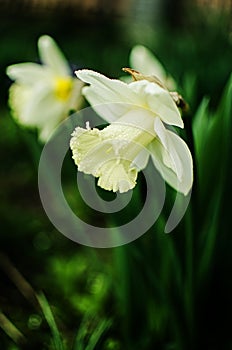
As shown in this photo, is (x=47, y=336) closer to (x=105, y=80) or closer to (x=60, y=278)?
(x=60, y=278)

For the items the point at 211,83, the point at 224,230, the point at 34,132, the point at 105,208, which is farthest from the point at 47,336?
the point at 211,83

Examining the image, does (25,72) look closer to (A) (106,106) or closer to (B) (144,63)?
(B) (144,63)

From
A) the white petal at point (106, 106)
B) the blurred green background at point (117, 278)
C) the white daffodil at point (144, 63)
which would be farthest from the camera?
the white daffodil at point (144, 63)

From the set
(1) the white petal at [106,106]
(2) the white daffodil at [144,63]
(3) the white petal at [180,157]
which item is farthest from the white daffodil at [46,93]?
(3) the white petal at [180,157]

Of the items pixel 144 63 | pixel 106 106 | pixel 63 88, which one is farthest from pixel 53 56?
pixel 106 106

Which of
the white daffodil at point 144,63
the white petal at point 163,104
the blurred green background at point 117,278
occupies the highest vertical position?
the white petal at point 163,104

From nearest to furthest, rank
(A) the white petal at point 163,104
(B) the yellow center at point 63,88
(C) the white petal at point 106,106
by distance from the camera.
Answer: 1. (A) the white petal at point 163,104
2. (C) the white petal at point 106,106
3. (B) the yellow center at point 63,88

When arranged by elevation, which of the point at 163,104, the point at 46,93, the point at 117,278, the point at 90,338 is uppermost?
the point at 163,104

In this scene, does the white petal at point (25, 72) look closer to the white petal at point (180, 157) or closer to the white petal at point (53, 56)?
the white petal at point (53, 56)
